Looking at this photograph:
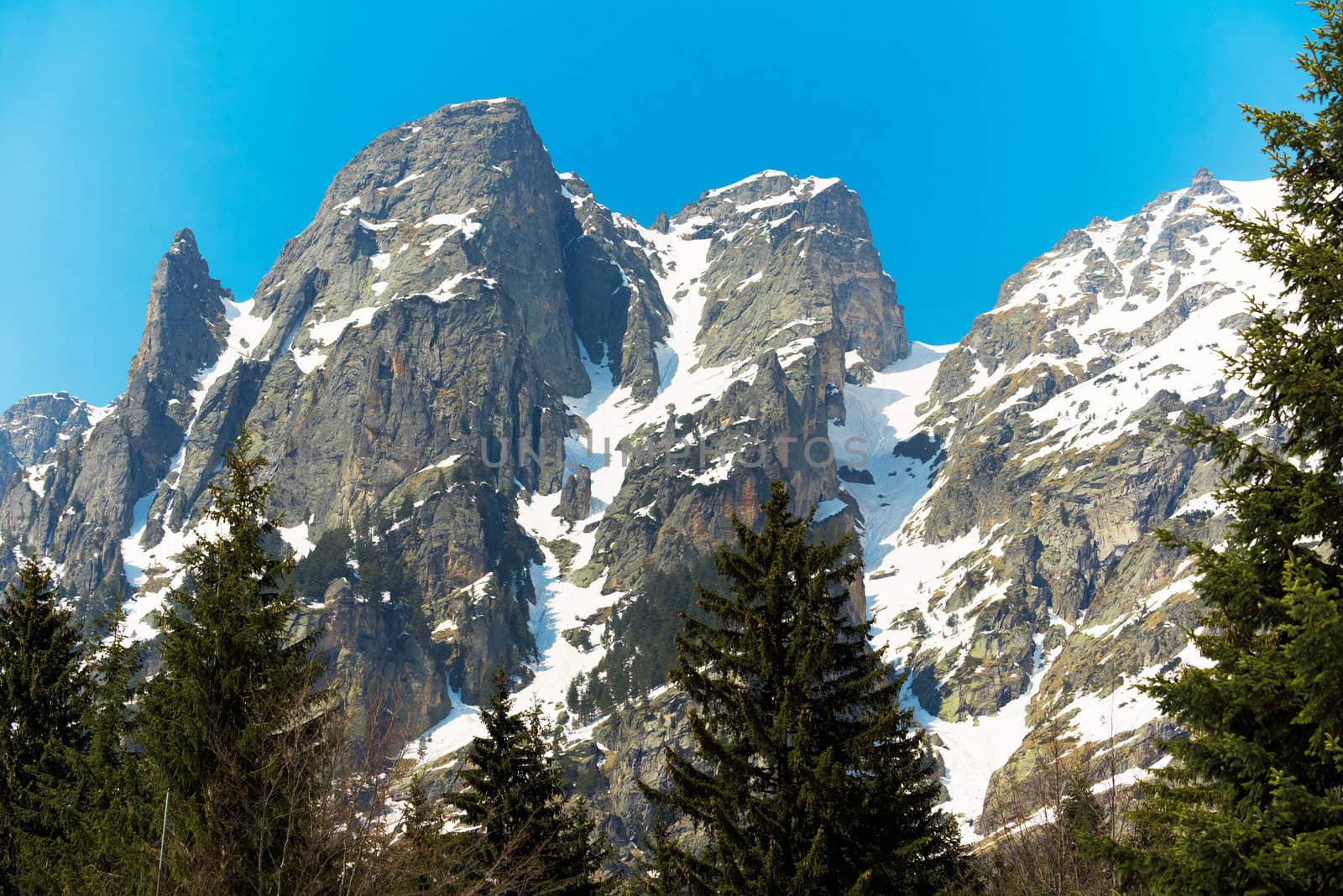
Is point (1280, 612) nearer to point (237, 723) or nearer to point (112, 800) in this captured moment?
point (237, 723)

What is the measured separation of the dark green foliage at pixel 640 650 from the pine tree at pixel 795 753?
143 m

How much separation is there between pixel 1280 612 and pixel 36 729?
26.7 metres

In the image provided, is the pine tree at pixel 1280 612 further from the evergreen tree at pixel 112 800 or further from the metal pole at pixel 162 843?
the evergreen tree at pixel 112 800

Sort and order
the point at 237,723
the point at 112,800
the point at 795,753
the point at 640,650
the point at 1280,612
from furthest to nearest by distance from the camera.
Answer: the point at 640,650
the point at 112,800
the point at 237,723
the point at 795,753
the point at 1280,612

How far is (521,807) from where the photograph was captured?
23031 mm

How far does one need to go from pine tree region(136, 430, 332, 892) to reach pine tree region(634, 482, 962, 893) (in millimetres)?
6453

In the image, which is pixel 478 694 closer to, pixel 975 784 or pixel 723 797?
pixel 975 784

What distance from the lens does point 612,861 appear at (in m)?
127

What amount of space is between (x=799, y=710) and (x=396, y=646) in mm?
178857

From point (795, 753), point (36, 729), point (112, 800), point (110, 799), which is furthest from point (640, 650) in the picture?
point (795, 753)

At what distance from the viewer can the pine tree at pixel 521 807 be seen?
2236cm

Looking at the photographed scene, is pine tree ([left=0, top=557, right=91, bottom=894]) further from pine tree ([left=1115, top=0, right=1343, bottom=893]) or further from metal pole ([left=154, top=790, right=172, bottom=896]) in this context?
pine tree ([left=1115, top=0, right=1343, bottom=893])

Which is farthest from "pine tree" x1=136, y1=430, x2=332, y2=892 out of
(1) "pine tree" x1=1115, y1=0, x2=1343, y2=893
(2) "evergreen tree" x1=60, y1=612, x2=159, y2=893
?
(1) "pine tree" x1=1115, y1=0, x2=1343, y2=893

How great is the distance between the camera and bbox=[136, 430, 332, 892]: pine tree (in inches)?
586
